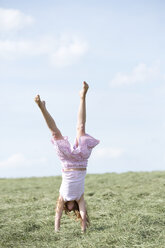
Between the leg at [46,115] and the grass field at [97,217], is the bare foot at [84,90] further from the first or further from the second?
the grass field at [97,217]

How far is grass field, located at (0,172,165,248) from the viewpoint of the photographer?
4.49m

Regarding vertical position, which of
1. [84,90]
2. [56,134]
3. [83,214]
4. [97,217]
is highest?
[84,90]

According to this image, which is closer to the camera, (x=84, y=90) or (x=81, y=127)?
(x=81, y=127)

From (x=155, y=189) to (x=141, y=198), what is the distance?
3.50 ft

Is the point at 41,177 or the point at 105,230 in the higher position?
the point at 41,177

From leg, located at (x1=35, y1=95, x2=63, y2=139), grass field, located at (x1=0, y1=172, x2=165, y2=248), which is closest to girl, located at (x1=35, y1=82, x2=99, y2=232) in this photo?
leg, located at (x1=35, y1=95, x2=63, y2=139)

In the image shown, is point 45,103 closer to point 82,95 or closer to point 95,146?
point 82,95

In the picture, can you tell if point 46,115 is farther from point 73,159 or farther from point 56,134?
point 73,159

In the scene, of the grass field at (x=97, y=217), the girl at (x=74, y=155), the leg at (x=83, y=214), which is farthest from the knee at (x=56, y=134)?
the grass field at (x=97, y=217)

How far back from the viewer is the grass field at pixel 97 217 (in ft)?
14.7

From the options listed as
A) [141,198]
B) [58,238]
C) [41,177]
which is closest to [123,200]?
[141,198]

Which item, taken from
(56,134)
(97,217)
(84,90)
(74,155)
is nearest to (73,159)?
(74,155)

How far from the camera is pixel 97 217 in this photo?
19.3 feet

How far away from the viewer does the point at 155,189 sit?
27.9ft
